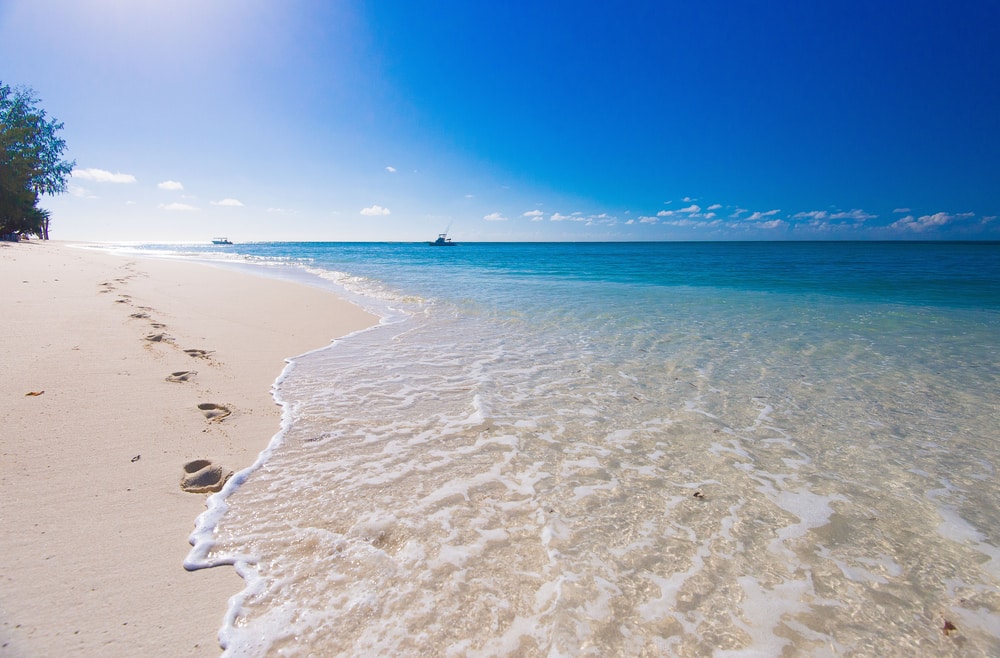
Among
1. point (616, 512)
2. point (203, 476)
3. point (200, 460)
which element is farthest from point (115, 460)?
point (616, 512)

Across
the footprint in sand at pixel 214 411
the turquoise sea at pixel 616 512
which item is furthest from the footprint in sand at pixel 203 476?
the footprint in sand at pixel 214 411

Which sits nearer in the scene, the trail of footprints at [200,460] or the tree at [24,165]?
the trail of footprints at [200,460]

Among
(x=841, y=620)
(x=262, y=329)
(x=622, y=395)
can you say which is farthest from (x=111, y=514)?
(x=262, y=329)

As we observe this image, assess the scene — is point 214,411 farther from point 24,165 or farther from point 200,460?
point 24,165

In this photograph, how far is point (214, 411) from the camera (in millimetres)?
4484

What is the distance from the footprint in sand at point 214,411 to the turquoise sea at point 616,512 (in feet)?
2.27

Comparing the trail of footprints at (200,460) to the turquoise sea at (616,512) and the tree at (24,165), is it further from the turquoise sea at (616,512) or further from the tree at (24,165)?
the tree at (24,165)

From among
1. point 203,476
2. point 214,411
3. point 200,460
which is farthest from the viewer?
point 214,411

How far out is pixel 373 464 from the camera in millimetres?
3752

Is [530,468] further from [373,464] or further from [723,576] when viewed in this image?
[723,576]

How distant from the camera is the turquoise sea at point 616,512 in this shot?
222cm

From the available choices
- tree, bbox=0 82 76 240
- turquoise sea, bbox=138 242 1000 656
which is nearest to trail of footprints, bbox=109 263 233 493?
turquoise sea, bbox=138 242 1000 656

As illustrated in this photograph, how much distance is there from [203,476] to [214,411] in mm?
1394

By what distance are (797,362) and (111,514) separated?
30.9 ft
